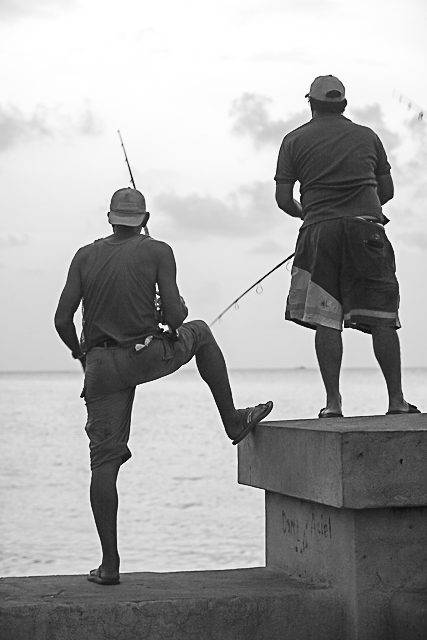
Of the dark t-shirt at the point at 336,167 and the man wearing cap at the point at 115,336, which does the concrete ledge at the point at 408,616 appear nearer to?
the man wearing cap at the point at 115,336

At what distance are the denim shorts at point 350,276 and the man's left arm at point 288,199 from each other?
0.76 feet

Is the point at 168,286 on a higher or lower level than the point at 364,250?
lower

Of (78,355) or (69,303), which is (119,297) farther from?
(78,355)

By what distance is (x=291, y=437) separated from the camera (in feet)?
16.7

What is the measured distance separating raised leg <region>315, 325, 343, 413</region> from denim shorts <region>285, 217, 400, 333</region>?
0.05 m

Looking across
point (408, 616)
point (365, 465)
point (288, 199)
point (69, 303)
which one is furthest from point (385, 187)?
point (408, 616)

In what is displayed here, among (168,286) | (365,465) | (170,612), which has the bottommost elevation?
(170,612)

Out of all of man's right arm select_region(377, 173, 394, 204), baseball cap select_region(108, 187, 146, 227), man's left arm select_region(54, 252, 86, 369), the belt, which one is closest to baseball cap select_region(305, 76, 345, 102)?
man's right arm select_region(377, 173, 394, 204)

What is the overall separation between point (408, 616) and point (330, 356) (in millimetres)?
1684

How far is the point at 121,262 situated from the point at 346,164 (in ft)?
4.64

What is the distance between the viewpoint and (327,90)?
5992mm

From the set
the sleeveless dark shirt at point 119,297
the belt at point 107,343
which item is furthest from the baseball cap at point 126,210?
the belt at point 107,343

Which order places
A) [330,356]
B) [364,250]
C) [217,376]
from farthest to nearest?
[330,356] → [364,250] → [217,376]

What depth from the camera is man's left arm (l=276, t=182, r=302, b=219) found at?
6074mm
